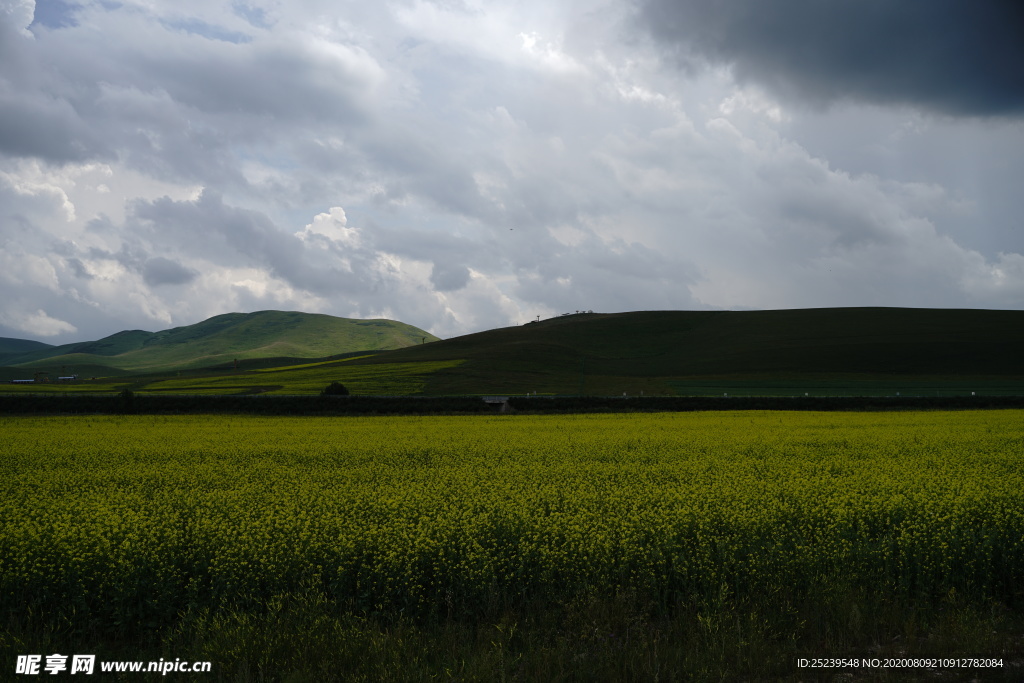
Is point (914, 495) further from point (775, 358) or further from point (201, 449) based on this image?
point (775, 358)

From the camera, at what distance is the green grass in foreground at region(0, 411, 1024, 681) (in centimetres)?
655

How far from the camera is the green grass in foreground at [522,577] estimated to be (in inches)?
258

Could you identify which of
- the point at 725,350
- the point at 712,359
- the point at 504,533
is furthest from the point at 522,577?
the point at 725,350

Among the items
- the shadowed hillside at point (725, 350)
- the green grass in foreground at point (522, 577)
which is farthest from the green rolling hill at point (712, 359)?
the green grass in foreground at point (522, 577)

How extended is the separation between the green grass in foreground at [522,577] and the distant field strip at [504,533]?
0.14 ft

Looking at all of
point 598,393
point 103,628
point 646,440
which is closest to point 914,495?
point 646,440

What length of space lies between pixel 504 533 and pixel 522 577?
102 cm

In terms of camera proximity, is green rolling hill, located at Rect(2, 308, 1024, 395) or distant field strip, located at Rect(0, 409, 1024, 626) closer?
distant field strip, located at Rect(0, 409, 1024, 626)

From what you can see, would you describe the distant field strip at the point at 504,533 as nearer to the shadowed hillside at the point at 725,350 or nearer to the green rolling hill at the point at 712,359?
the green rolling hill at the point at 712,359

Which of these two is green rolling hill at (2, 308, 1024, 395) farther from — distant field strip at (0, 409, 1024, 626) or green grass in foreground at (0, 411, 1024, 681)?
green grass in foreground at (0, 411, 1024, 681)

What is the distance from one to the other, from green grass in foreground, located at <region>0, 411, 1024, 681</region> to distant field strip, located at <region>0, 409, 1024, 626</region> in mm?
42

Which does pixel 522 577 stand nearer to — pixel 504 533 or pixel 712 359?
pixel 504 533

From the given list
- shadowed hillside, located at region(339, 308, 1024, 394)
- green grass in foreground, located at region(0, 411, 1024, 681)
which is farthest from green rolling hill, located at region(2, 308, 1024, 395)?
green grass in foreground, located at region(0, 411, 1024, 681)

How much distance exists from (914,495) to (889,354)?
83.7 meters
